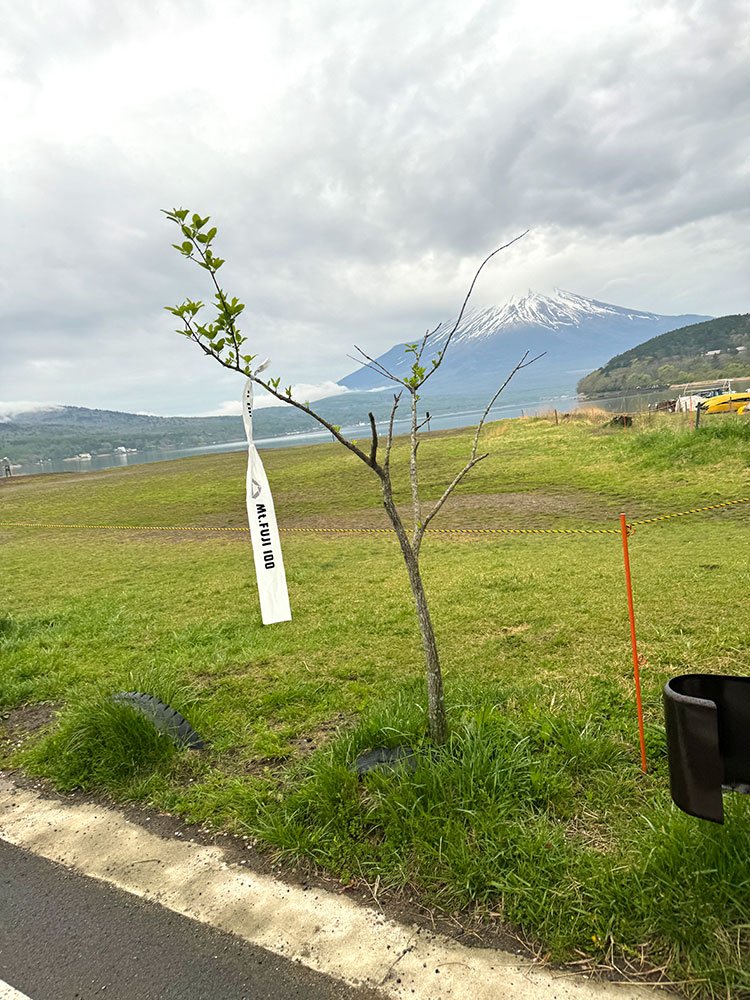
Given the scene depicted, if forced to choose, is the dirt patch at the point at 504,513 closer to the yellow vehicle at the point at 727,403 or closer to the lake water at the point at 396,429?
the yellow vehicle at the point at 727,403

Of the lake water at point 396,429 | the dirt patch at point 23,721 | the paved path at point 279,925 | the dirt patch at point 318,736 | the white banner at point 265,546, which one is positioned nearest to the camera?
the paved path at point 279,925

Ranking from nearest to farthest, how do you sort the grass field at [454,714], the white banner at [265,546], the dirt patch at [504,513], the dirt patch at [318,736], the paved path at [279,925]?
1. the paved path at [279,925]
2. the grass field at [454,714]
3. the dirt patch at [318,736]
4. the white banner at [265,546]
5. the dirt patch at [504,513]

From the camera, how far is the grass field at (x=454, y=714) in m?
2.26

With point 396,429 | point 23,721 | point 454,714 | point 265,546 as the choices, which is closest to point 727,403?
point 265,546

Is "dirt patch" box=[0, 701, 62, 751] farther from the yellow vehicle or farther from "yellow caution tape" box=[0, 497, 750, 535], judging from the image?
the yellow vehicle

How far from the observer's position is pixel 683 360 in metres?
127

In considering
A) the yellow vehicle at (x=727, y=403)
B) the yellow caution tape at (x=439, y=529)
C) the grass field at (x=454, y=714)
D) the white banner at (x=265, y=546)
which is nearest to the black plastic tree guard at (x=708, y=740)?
the grass field at (x=454, y=714)

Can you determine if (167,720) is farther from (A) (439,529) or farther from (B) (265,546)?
(A) (439,529)

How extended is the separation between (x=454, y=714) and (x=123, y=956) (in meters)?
2.18

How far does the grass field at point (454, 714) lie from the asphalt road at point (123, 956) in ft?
1.73

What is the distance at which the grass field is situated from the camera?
2.26 meters

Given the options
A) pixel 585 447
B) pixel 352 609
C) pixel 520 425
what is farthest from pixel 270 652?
pixel 520 425

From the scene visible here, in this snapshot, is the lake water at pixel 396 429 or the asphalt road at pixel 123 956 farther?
the lake water at pixel 396 429

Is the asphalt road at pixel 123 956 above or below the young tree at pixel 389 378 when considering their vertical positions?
below
